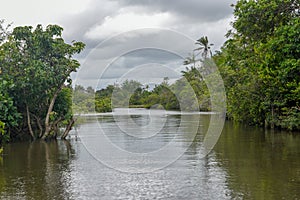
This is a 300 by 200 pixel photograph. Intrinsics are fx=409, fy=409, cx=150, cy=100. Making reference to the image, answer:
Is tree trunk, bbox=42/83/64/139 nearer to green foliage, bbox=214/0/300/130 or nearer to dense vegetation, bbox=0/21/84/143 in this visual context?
dense vegetation, bbox=0/21/84/143

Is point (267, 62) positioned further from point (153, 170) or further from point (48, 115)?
point (48, 115)

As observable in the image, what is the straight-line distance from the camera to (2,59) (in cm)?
1934

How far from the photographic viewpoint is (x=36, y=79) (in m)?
19.7

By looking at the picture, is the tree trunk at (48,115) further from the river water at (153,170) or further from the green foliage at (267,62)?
the green foliage at (267,62)

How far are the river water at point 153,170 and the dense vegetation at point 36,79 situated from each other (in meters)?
2.10

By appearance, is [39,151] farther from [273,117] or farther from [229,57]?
[273,117]

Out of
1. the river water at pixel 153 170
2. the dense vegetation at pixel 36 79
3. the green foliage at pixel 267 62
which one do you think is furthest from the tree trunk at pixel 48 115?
the green foliage at pixel 267 62

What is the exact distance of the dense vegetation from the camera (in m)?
19.5

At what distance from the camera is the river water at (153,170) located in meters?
9.44

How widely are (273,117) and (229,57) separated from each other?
4865 mm

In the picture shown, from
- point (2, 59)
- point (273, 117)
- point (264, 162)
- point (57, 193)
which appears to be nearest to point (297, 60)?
point (264, 162)

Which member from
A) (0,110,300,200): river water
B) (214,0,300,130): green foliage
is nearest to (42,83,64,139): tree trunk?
(0,110,300,200): river water

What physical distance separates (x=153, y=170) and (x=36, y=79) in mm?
9737

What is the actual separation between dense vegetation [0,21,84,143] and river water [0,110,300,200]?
2101mm
